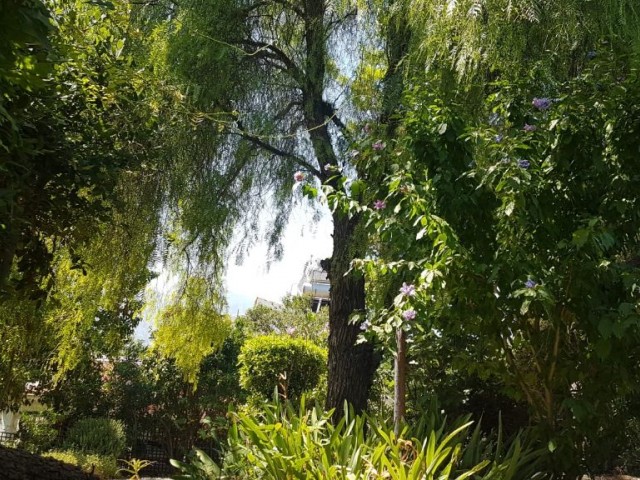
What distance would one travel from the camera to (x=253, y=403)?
753 centimetres

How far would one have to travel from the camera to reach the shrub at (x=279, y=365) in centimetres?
776

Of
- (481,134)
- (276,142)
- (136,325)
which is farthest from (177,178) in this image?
(136,325)

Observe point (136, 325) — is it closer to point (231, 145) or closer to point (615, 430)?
point (231, 145)

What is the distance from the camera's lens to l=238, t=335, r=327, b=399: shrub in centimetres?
776

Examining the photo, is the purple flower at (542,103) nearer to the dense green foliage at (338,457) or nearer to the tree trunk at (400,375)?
the tree trunk at (400,375)

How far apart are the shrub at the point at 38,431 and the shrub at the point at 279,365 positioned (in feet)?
7.17

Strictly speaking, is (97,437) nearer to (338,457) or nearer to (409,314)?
(338,457)

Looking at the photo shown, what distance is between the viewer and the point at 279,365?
7.78m

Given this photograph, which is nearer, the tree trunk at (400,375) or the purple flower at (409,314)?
the purple flower at (409,314)

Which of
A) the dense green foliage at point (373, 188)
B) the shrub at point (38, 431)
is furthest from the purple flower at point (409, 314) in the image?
the shrub at point (38, 431)

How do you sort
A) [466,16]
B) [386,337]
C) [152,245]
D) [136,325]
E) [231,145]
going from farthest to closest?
[136,325] < [231,145] < [152,245] < [386,337] < [466,16]

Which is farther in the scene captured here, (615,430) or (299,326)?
(299,326)

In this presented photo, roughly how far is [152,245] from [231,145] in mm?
1002

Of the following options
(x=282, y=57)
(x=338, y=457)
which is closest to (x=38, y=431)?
(x=282, y=57)
